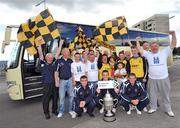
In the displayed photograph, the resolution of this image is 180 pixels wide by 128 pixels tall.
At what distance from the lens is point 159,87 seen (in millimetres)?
7645

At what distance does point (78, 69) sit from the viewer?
7.99m

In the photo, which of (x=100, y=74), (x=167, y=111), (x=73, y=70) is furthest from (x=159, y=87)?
(x=73, y=70)

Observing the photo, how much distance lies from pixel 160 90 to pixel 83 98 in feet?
6.49

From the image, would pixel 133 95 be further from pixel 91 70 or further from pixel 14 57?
pixel 14 57

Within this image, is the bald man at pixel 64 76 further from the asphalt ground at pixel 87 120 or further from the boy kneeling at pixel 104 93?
the boy kneeling at pixel 104 93

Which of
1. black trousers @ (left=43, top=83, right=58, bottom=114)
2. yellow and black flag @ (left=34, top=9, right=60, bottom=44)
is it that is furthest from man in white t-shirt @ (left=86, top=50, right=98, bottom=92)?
yellow and black flag @ (left=34, top=9, right=60, bottom=44)

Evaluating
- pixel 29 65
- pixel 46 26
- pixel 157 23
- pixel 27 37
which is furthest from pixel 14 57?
pixel 157 23

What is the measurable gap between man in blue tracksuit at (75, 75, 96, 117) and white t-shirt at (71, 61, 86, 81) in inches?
12.5

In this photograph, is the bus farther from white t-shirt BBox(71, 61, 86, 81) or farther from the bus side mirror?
white t-shirt BBox(71, 61, 86, 81)

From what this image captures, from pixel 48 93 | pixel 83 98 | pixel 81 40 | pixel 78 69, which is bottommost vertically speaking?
pixel 83 98

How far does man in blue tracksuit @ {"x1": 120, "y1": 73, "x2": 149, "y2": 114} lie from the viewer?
25.7ft

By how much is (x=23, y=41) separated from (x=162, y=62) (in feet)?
12.8

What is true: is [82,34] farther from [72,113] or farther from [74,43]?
[72,113]

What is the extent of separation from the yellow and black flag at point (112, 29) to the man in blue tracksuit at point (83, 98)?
9.61 feet
